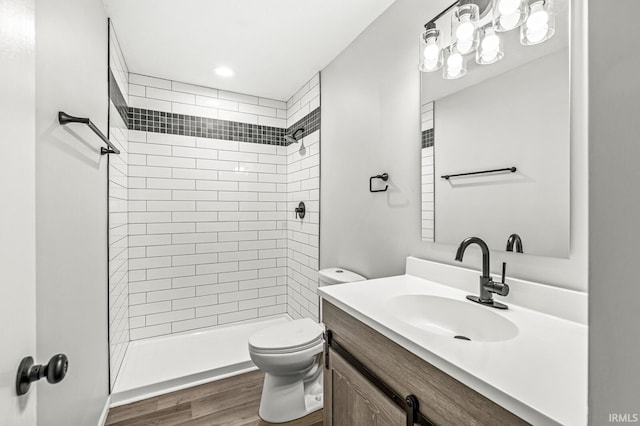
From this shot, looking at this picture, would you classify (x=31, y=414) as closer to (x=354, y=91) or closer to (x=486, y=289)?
(x=486, y=289)

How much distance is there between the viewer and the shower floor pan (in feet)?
6.55

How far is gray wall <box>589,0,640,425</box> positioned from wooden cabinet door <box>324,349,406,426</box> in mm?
699

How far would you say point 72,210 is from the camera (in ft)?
3.97

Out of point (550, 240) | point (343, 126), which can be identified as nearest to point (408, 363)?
point (550, 240)

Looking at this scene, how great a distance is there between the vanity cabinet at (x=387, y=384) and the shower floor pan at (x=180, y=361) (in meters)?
1.30

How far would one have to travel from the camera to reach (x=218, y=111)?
9.32ft

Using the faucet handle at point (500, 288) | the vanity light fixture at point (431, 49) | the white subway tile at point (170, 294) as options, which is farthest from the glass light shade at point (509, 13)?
the white subway tile at point (170, 294)

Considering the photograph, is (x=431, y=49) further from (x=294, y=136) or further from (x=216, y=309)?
(x=216, y=309)

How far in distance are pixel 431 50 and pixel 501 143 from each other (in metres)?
0.56

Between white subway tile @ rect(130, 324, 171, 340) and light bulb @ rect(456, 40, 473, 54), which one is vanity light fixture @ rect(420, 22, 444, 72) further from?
white subway tile @ rect(130, 324, 171, 340)

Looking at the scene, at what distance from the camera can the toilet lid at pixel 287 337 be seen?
168 cm

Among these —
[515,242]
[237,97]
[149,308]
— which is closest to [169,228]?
[149,308]

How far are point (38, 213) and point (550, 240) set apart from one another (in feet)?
5.42

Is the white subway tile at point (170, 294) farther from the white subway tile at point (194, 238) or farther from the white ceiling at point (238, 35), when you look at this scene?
the white ceiling at point (238, 35)
